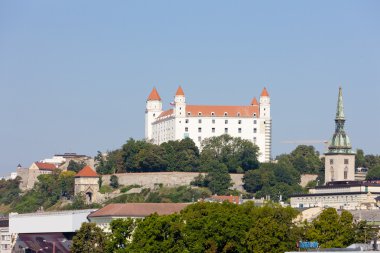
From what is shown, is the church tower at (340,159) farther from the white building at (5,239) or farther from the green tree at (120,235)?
the green tree at (120,235)

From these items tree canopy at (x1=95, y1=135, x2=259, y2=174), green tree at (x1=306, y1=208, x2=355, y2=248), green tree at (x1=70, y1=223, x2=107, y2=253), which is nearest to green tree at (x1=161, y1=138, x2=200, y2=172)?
tree canopy at (x1=95, y1=135, x2=259, y2=174)

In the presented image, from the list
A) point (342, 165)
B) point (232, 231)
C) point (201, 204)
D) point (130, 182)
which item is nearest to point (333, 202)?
point (342, 165)

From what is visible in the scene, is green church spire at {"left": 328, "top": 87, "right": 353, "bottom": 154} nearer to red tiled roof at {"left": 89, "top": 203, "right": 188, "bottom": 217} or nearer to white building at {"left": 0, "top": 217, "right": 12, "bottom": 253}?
white building at {"left": 0, "top": 217, "right": 12, "bottom": 253}

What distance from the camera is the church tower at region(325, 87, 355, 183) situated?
188 m

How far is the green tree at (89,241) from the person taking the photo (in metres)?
116

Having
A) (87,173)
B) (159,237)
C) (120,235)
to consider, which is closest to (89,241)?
(120,235)

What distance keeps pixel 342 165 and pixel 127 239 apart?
72738 millimetres

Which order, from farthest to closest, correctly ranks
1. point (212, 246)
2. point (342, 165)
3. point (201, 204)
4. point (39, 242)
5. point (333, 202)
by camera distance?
point (342, 165), point (333, 202), point (39, 242), point (201, 204), point (212, 246)

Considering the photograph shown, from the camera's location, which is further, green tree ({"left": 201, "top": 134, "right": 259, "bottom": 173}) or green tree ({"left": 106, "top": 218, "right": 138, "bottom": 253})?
green tree ({"left": 201, "top": 134, "right": 259, "bottom": 173})

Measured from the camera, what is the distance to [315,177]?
7766 inches

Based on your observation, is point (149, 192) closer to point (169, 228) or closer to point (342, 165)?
point (342, 165)

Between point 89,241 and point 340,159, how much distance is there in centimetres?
7379

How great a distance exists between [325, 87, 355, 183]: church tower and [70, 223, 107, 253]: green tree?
230 feet

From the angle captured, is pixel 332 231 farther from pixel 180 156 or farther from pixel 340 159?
pixel 180 156
